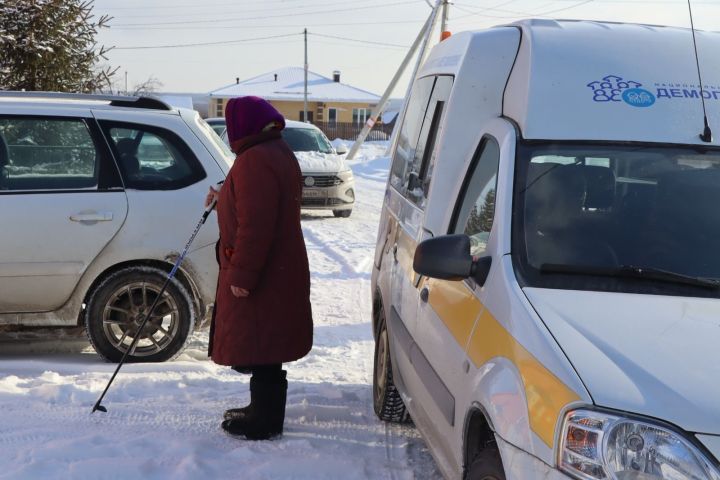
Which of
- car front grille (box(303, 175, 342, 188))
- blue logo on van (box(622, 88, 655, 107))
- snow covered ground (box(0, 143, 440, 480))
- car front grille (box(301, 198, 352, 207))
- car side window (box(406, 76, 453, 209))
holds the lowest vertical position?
snow covered ground (box(0, 143, 440, 480))

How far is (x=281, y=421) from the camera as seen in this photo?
15.1 ft

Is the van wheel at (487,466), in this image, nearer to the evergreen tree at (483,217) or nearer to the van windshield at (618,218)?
the van windshield at (618,218)

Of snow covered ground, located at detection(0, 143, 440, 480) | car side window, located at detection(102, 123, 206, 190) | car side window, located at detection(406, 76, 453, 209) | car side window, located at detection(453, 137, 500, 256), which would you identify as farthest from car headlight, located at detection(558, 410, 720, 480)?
car side window, located at detection(102, 123, 206, 190)

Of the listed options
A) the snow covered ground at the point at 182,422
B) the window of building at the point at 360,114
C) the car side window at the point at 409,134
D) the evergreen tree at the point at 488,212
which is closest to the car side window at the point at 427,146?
the car side window at the point at 409,134

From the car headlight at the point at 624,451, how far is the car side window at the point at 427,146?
2092 millimetres

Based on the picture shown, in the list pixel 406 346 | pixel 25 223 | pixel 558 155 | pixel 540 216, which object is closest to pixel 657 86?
pixel 558 155

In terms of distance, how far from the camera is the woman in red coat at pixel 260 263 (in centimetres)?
416

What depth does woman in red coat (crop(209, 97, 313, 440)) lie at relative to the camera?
416cm

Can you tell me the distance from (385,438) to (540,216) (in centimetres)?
193

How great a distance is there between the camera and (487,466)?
2764 mm

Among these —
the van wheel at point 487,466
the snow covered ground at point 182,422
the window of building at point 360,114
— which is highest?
the window of building at point 360,114

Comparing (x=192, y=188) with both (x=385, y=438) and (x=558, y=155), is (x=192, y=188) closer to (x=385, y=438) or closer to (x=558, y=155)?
(x=385, y=438)

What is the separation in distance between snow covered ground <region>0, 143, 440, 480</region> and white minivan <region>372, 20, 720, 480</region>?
43 cm

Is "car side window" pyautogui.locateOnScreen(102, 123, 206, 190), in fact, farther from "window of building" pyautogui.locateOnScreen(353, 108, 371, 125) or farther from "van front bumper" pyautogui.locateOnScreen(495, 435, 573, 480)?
"window of building" pyautogui.locateOnScreen(353, 108, 371, 125)
